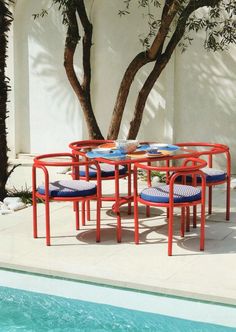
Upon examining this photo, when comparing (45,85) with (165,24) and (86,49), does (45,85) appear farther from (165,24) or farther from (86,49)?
(165,24)

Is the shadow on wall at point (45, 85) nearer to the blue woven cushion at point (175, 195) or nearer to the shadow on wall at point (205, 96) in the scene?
the shadow on wall at point (205, 96)

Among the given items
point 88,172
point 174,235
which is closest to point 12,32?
point 88,172

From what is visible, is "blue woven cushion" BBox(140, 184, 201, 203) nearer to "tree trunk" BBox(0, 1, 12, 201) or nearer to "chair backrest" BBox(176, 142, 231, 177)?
"chair backrest" BBox(176, 142, 231, 177)

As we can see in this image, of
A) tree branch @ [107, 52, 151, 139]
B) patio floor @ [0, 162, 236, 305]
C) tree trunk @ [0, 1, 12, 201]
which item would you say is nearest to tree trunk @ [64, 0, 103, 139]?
tree branch @ [107, 52, 151, 139]

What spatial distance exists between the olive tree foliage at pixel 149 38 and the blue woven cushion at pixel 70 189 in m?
3.54

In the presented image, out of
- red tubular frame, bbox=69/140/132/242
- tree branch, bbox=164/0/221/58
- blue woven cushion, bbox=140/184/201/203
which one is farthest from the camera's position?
tree branch, bbox=164/0/221/58

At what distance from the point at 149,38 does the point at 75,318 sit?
683 cm

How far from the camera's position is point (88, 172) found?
7.14 m

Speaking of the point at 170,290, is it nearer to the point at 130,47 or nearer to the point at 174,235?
the point at 174,235

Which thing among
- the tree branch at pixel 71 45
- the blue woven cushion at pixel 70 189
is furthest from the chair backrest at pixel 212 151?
the tree branch at pixel 71 45

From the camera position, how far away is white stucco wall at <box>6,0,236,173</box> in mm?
10227

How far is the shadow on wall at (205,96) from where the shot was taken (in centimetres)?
1012

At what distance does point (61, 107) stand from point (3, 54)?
Answer: 3660 mm

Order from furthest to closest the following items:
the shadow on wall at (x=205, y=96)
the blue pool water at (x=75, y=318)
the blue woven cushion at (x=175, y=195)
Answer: the shadow on wall at (x=205, y=96) → the blue woven cushion at (x=175, y=195) → the blue pool water at (x=75, y=318)
